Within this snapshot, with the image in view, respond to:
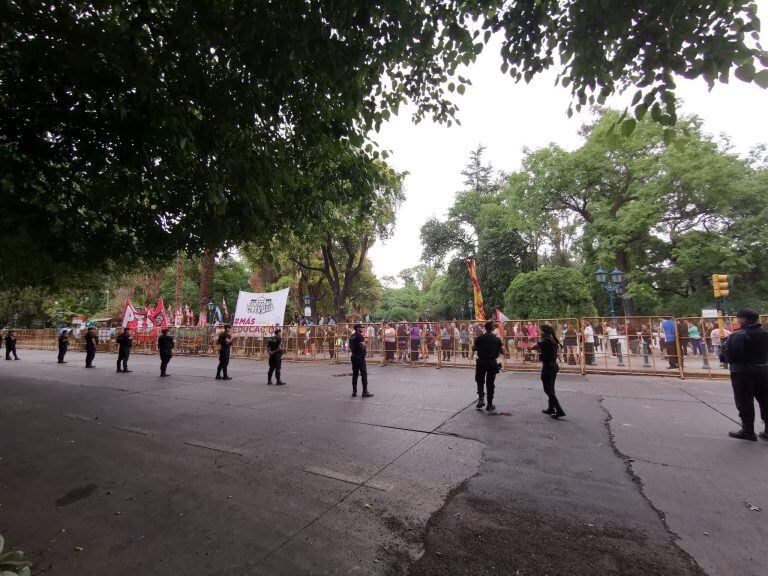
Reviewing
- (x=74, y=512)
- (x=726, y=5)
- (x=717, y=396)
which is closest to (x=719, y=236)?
(x=717, y=396)

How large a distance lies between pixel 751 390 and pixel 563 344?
319 inches

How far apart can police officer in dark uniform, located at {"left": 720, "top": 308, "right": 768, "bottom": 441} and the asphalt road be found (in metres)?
0.33

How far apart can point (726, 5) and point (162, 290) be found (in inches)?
1846

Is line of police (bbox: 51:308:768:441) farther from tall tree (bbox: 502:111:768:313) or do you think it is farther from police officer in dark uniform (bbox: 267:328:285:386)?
tall tree (bbox: 502:111:768:313)

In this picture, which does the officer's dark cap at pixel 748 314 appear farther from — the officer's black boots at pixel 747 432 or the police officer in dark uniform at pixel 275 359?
the police officer in dark uniform at pixel 275 359

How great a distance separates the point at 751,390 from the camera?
18.9ft

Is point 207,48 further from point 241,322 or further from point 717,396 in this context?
point 241,322

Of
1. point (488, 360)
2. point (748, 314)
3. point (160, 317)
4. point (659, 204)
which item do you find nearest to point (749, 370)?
point (748, 314)

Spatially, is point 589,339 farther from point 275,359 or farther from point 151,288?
point 151,288

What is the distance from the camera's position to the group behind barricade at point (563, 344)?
12000 millimetres

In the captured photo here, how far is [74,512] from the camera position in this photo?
12.0ft

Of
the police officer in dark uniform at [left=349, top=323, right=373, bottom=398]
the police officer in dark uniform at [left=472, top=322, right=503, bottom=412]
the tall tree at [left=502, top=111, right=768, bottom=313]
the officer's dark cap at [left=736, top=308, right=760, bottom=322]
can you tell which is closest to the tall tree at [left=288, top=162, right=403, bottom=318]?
the police officer in dark uniform at [left=349, top=323, right=373, bottom=398]

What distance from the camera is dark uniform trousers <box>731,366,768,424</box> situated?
18.7 feet

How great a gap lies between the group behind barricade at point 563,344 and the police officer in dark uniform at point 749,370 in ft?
17.5
